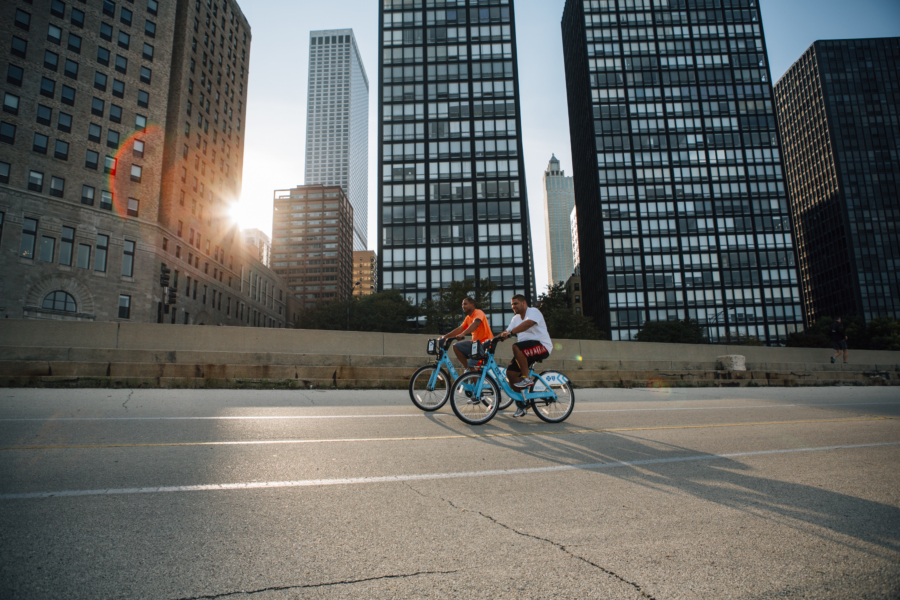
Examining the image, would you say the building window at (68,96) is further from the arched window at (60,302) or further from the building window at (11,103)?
the arched window at (60,302)

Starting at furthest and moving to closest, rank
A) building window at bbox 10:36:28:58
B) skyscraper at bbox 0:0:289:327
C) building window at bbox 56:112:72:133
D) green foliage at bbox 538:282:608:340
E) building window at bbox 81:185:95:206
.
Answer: green foliage at bbox 538:282:608:340, building window at bbox 81:185:95:206, building window at bbox 56:112:72:133, building window at bbox 10:36:28:58, skyscraper at bbox 0:0:289:327

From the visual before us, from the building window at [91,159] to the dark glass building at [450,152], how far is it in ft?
118

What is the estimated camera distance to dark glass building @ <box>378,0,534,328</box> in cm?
7294

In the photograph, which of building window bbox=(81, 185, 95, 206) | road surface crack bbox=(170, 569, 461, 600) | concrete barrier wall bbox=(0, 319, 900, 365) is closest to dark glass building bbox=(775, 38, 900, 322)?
concrete barrier wall bbox=(0, 319, 900, 365)

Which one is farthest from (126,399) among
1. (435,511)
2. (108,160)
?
(108,160)

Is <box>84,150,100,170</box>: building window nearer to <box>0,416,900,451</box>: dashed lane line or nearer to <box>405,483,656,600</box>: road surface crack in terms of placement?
<box>0,416,900,451</box>: dashed lane line

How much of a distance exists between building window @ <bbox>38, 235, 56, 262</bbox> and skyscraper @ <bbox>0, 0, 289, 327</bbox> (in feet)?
0.28

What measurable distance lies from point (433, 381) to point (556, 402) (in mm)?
1931

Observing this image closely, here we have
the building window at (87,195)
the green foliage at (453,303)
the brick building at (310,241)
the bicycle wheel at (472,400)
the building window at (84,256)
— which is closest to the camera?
the bicycle wheel at (472,400)

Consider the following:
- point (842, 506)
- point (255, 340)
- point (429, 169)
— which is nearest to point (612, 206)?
point (429, 169)

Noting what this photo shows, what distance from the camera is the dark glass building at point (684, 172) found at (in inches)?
3354

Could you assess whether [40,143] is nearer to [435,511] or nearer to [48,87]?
[48,87]

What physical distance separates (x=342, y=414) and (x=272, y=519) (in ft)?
14.4

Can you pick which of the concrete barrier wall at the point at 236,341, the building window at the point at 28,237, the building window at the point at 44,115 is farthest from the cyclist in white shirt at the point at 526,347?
the building window at the point at 44,115
